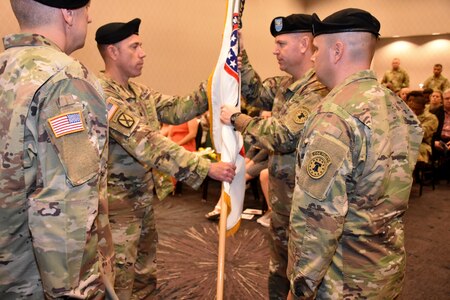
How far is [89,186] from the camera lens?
3.82 ft

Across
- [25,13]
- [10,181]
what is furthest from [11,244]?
[25,13]

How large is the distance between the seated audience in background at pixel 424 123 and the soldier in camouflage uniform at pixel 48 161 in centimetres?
549

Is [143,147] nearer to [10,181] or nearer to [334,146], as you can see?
[10,181]

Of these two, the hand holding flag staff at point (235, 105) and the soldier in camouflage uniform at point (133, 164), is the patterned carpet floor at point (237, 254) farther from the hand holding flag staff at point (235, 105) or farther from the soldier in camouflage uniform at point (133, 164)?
the hand holding flag staff at point (235, 105)

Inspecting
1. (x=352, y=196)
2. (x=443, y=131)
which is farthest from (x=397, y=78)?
(x=352, y=196)

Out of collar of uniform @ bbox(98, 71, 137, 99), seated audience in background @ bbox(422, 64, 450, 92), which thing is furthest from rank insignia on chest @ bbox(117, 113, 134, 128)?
seated audience in background @ bbox(422, 64, 450, 92)

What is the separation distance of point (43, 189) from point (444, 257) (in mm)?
3684

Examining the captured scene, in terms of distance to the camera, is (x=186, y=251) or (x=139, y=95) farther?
(x=186, y=251)

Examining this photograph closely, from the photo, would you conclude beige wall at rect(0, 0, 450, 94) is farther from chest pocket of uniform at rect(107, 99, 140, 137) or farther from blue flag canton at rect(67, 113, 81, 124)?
blue flag canton at rect(67, 113, 81, 124)

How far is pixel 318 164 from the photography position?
1317 millimetres

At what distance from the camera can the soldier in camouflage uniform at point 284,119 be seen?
2096 mm

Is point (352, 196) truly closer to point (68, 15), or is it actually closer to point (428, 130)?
point (68, 15)

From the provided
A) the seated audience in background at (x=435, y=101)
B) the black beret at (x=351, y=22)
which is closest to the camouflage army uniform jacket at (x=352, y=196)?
the black beret at (x=351, y=22)

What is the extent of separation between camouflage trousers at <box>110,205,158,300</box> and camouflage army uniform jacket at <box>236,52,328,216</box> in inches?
28.9
